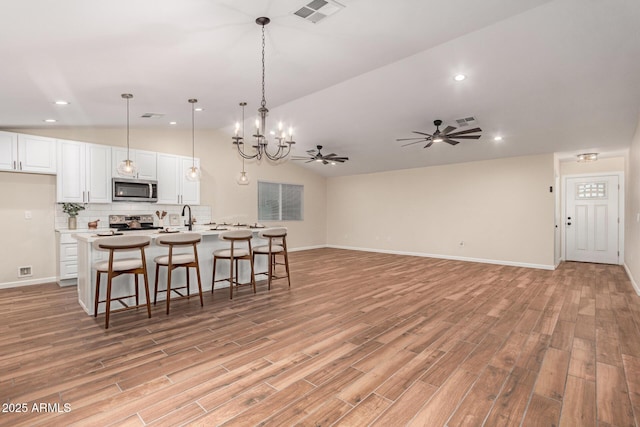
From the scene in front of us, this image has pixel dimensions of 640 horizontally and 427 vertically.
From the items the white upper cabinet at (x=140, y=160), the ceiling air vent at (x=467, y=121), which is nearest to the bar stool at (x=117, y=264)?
the white upper cabinet at (x=140, y=160)

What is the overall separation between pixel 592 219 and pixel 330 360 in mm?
8210

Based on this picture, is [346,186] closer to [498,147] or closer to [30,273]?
[498,147]

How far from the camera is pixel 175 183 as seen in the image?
21.2 feet

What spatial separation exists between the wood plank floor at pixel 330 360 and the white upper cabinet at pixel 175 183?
7.82 feet

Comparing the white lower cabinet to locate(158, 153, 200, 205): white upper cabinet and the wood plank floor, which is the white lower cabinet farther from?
locate(158, 153, 200, 205): white upper cabinet

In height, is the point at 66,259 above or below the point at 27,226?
below

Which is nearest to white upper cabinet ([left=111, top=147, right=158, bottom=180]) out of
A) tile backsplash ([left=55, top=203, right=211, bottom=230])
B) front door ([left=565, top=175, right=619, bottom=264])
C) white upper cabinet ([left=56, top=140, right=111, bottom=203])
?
white upper cabinet ([left=56, top=140, right=111, bottom=203])

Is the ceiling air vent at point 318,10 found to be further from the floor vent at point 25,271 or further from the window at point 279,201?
the window at point 279,201

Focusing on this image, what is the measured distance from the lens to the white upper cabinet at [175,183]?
6.26 meters

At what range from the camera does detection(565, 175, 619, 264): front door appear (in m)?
7.24

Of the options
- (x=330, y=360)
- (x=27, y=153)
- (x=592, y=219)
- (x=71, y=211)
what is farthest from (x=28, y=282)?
(x=592, y=219)

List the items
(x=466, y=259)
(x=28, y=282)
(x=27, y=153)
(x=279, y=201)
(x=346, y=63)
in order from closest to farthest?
(x=346, y=63)
(x=27, y=153)
(x=28, y=282)
(x=466, y=259)
(x=279, y=201)

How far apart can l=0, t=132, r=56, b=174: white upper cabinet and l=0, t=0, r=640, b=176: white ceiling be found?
0.22m

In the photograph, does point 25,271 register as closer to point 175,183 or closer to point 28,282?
point 28,282
